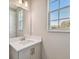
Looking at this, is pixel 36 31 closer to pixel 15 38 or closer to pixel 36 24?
pixel 36 24

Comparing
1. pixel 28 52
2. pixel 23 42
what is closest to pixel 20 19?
pixel 23 42

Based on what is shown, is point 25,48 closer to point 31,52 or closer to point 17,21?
point 31,52

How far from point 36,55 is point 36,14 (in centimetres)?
51

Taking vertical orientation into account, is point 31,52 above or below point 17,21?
below

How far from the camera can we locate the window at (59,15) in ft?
3.44

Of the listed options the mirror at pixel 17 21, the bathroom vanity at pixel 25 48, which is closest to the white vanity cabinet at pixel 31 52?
the bathroom vanity at pixel 25 48

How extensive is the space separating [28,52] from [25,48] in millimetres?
63

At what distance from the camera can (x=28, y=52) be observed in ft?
3.58

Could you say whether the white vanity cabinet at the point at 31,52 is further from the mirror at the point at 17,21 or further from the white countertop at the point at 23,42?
the mirror at the point at 17,21

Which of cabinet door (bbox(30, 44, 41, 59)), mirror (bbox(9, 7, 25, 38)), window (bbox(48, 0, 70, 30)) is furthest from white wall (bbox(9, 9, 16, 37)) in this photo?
window (bbox(48, 0, 70, 30))

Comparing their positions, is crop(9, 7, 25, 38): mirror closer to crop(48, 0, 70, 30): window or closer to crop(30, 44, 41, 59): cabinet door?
crop(30, 44, 41, 59): cabinet door

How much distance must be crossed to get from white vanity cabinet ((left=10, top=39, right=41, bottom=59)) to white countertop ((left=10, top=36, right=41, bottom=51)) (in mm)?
30

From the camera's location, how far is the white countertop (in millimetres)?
1027
